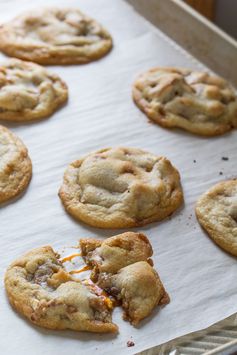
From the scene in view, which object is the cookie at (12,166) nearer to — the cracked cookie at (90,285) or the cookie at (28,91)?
the cookie at (28,91)

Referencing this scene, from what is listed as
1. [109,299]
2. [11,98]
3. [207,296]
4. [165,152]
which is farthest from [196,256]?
[11,98]

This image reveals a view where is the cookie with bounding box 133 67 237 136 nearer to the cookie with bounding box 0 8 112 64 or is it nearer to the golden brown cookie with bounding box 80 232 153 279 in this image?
the cookie with bounding box 0 8 112 64

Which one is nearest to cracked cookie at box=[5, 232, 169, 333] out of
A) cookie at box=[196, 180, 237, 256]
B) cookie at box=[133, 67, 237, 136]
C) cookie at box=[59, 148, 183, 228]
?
cookie at box=[59, 148, 183, 228]

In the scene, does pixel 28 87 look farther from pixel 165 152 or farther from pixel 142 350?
pixel 142 350

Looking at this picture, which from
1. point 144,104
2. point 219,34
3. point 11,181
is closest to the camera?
point 11,181

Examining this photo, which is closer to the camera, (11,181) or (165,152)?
(11,181)

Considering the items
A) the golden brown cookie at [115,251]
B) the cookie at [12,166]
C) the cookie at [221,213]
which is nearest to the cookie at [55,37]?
the cookie at [12,166]

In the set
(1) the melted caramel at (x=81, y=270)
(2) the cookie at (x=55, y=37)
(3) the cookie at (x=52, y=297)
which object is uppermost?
(2) the cookie at (x=55, y=37)

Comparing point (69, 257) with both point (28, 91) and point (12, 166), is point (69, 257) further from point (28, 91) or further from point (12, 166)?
point (28, 91)
